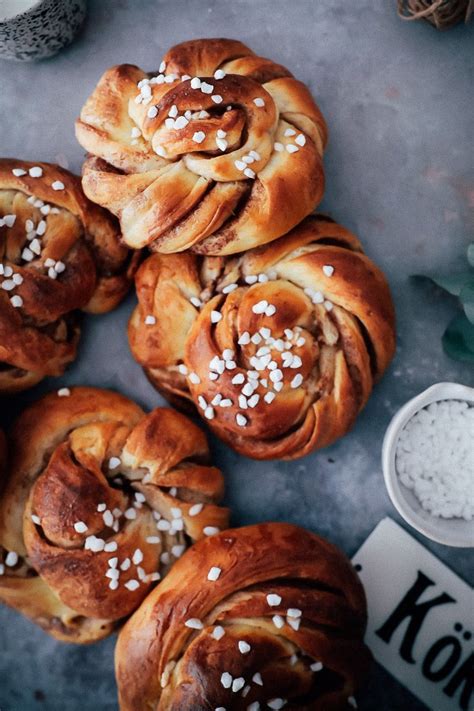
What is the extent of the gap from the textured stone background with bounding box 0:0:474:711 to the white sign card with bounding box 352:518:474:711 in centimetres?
4

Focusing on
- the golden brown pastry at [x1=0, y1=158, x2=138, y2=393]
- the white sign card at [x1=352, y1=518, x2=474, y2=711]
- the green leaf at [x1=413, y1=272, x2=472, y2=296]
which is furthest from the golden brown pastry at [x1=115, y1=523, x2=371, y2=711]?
the green leaf at [x1=413, y1=272, x2=472, y2=296]

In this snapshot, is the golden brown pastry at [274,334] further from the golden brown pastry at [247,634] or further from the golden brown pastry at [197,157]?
the golden brown pastry at [247,634]

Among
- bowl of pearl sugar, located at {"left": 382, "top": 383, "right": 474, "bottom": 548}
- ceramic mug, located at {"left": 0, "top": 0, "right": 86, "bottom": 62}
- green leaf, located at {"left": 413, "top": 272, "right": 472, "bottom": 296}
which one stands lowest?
bowl of pearl sugar, located at {"left": 382, "top": 383, "right": 474, "bottom": 548}

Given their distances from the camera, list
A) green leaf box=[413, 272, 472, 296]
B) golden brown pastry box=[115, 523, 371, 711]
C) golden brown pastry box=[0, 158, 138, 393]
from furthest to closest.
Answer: green leaf box=[413, 272, 472, 296] → golden brown pastry box=[0, 158, 138, 393] → golden brown pastry box=[115, 523, 371, 711]

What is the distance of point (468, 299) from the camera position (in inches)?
73.1

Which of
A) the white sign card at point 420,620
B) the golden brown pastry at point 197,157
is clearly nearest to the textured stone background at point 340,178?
the white sign card at point 420,620

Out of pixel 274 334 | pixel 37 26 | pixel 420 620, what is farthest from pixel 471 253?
pixel 37 26

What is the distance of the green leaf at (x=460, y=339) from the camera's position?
1941 millimetres

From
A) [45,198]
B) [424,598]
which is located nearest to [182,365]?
[45,198]

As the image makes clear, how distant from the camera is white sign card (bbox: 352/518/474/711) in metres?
1.98

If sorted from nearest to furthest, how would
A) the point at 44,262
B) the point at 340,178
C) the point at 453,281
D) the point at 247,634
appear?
the point at 247,634 < the point at 44,262 < the point at 453,281 < the point at 340,178

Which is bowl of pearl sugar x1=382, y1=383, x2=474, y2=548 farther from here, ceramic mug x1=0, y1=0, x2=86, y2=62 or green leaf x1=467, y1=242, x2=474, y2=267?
ceramic mug x1=0, y1=0, x2=86, y2=62

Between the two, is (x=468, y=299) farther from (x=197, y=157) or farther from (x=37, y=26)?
(x=37, y=26)

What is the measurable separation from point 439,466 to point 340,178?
793 mm
